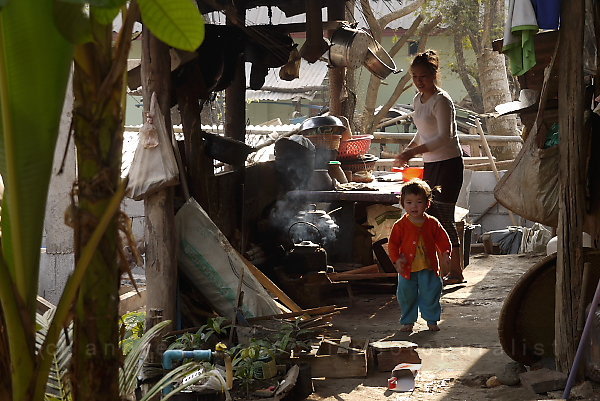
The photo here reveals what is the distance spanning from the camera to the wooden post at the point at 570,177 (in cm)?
488

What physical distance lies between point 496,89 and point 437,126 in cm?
1099

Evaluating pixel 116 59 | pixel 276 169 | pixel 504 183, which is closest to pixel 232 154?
Answer: pixel 276 169

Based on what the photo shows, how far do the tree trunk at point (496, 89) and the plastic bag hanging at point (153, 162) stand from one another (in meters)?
12.9

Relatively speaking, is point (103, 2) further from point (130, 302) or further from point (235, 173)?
point (235, 173)

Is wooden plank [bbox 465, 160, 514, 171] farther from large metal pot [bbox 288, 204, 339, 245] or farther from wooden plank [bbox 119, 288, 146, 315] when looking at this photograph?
wooden plank [bbox 119, 288, 146, 315]

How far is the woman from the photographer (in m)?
7.52

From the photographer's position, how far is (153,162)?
19.7 feet

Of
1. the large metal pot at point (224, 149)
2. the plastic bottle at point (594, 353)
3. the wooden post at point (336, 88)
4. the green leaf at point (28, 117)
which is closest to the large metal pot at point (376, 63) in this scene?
the wooden post at point (336, 88)

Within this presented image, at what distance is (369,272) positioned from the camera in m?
8.70

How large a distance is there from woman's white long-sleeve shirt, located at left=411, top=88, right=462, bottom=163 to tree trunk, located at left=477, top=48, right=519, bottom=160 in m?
10.4

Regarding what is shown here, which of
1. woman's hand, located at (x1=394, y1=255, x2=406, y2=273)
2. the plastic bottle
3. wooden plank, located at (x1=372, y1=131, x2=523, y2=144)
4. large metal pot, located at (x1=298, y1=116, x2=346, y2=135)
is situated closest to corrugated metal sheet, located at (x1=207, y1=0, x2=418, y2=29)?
wooden plank, located at (x1=372, y1=131, x2=523, y2=144)

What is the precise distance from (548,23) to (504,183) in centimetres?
114

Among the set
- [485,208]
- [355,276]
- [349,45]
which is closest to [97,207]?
[355,276]

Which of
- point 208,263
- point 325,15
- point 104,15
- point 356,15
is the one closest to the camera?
point 104,15
